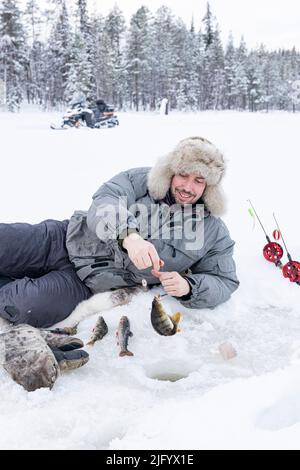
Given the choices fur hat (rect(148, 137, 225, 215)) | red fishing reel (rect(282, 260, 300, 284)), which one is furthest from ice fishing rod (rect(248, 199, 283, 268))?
fur hat (rect(148, 137, 225, 215))

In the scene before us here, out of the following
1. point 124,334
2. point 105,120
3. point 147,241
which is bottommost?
point 124,334

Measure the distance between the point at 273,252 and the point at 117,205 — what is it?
6.92ft

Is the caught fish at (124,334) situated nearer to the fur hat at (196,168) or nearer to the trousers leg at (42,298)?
the trousers leg at (42,298)

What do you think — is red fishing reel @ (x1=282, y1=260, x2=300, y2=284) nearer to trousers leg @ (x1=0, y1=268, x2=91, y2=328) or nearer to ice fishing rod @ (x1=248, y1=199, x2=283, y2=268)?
ice fishing rod @ (x1=248, y1=199, x2=283, y2=268)

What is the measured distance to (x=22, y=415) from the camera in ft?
7.51

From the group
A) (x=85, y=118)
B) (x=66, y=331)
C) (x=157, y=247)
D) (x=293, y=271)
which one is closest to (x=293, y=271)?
(x=293, y=271)

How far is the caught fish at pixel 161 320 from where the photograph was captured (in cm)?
307

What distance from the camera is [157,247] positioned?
365 centimetres

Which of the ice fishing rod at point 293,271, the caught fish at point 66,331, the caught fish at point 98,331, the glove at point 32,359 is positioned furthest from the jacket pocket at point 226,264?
the glove at point 32,359

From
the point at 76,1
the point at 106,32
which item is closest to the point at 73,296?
the point at 76,1

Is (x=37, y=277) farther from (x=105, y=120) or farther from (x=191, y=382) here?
(x=105, y=120)

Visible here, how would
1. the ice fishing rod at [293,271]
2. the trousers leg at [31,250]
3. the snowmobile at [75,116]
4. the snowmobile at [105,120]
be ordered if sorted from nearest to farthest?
1. the trousers leg at [31,250]
2. the ice fishing rod at [293,271]
3. the snowmobile at [75,116]
4. the snowmobile at [105,120]

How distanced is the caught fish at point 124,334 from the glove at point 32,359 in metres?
0.31

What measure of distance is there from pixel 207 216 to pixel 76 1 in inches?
1916
